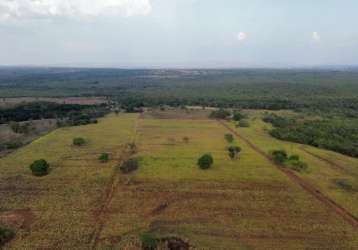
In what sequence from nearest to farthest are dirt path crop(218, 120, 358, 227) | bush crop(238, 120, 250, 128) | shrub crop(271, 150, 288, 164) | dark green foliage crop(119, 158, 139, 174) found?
dirt path crop(218, 120, 358, 227) < dark green foliage crop(119, 158, 139, 174) < shrub crop(271, 150, 288, 164) < bush crop(238, 120, 250, 128)

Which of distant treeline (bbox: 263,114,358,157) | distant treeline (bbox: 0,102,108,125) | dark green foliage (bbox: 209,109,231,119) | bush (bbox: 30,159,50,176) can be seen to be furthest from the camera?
dark green foliage (bbox: 209,109,231,119)

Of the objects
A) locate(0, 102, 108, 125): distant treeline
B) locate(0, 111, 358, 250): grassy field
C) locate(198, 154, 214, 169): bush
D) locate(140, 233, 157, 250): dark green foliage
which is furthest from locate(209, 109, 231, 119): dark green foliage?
locate(140, 233, 157, 250): dark green foliage

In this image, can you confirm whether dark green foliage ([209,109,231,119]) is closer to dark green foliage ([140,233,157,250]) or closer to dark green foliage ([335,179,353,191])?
dark green foliage ([335,179,353,191])

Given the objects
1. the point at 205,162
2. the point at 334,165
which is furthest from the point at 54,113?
the point at 334,165

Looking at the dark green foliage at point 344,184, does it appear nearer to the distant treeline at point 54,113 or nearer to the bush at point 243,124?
the bush at point 243,124

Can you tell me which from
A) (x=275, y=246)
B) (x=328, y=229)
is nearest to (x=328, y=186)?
(x=328, y=229)

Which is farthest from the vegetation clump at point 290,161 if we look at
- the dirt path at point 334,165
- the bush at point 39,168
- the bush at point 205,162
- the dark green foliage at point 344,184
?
the bush at point 39,168

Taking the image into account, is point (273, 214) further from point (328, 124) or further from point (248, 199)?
point (328, 124)

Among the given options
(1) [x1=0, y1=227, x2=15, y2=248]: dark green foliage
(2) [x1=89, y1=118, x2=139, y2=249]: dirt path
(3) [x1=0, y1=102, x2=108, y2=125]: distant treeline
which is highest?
(1) [x1=0, y1=227, x2=15, y2=248]: dark green foliage
